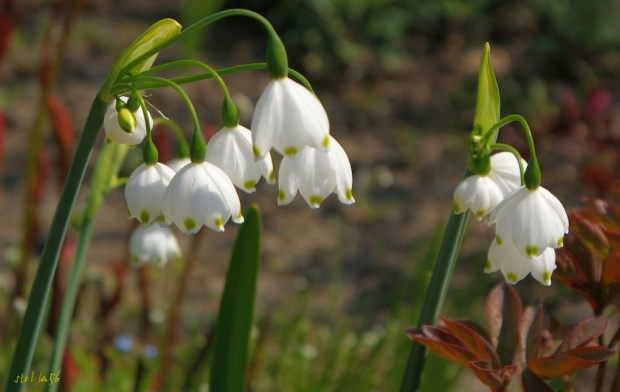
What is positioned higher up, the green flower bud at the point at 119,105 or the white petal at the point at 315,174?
the green flower bud at the point at 119,105

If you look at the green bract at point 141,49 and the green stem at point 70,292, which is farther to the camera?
the green stem at point 70,292

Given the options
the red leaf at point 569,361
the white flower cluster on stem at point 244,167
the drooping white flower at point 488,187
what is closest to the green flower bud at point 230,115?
the white flower cluster on stem at point 244,167

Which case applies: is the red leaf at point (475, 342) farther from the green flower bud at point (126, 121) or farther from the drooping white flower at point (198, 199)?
the green flower bud at point (126, 121)

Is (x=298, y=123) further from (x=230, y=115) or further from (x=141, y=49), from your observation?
(x=141, y=49)

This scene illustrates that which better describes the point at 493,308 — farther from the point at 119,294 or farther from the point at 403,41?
the point at 403,41

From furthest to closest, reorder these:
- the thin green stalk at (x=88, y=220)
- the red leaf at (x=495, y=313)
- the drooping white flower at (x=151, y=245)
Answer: the drooping white flower at (x=151, y=245) < the thin green stalk at (x=88, y=220) < the red leaf at (x=495, y=313)

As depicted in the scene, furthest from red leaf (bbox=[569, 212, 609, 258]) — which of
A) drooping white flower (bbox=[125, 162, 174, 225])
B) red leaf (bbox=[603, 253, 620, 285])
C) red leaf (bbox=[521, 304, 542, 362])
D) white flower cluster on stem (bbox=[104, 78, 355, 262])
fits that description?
drooping white flower (bbox=[125, 162, 174, 225])

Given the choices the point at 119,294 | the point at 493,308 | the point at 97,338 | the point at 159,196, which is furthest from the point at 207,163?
the point at 97,338
